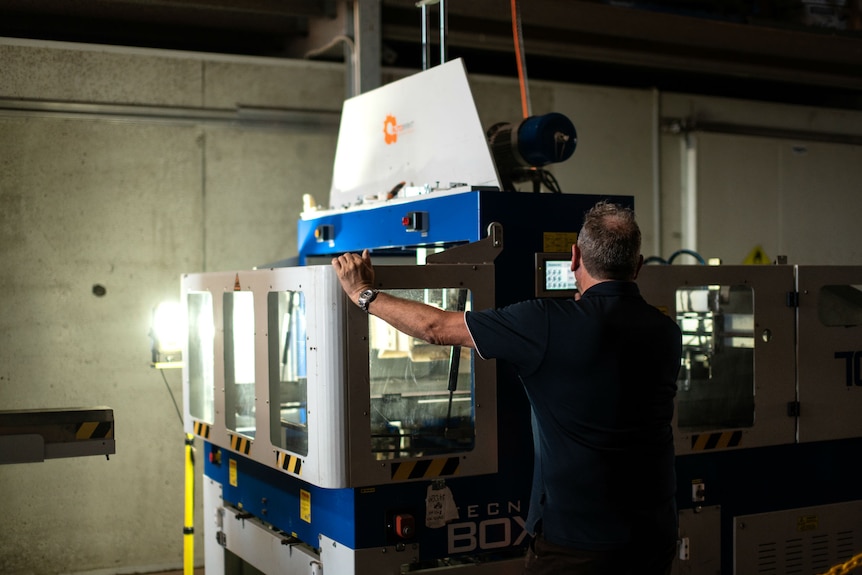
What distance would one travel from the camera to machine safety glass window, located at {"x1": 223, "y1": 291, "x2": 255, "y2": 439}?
379cm

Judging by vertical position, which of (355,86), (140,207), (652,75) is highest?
(652,75)

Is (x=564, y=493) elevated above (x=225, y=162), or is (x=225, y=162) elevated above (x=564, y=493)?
(x=225, y=162)

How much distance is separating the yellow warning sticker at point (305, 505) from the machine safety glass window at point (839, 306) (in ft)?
6.88

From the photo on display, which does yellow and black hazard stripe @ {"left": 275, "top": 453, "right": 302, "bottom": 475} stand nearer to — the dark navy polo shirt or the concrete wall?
the dark navy polo shirt

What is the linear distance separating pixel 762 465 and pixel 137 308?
11.5 ft

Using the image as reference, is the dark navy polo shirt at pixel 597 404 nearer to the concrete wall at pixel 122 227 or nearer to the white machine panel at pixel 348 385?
the white machine panel at pixel 348 385

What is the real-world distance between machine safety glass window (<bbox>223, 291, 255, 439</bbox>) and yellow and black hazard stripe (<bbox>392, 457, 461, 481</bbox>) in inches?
36.2

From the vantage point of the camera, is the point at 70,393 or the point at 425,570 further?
the point at 70,393

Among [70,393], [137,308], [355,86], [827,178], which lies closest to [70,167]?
[137,308]

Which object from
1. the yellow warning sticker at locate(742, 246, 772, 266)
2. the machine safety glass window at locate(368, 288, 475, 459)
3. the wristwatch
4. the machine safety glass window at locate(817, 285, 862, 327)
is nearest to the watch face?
the wristwatch

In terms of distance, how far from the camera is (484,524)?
319cm

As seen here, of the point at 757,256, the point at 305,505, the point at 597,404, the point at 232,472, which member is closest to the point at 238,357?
the point at 232,472

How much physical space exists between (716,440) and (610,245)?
1373mm

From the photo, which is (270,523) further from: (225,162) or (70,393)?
(225,162)
